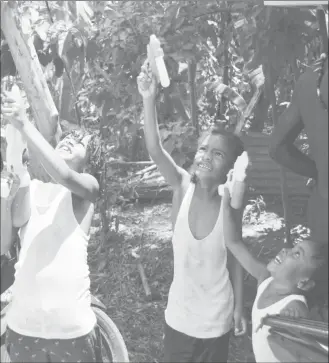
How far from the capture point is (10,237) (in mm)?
2592

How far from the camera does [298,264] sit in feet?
7.26

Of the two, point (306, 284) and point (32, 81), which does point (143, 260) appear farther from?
point (306, 284)

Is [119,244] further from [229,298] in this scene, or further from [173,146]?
[229,298]

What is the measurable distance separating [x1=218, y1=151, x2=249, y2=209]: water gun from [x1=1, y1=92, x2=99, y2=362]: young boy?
0.65 metres

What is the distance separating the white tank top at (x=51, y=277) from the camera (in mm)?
2543

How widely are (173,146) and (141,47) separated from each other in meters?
0.51

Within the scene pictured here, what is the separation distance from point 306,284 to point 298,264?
0.26ft

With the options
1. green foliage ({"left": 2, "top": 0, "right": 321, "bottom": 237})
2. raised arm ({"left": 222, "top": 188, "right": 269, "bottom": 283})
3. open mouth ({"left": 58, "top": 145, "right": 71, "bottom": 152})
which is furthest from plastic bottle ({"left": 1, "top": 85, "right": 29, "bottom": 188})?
raised arm ({"left": 222, "top": 188, "right": 269, "bottom": 283})

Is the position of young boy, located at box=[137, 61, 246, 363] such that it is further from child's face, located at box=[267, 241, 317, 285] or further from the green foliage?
the green foliage

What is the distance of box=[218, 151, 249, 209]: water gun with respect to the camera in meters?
2.32

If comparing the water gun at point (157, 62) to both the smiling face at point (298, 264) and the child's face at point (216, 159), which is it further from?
the smiling face at point (298, 264)

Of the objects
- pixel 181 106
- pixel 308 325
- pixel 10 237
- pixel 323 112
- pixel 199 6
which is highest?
pixel 199 6

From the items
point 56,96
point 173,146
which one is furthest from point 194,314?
point 56,96

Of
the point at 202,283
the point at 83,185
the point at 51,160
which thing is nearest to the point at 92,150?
the point at 83,185
